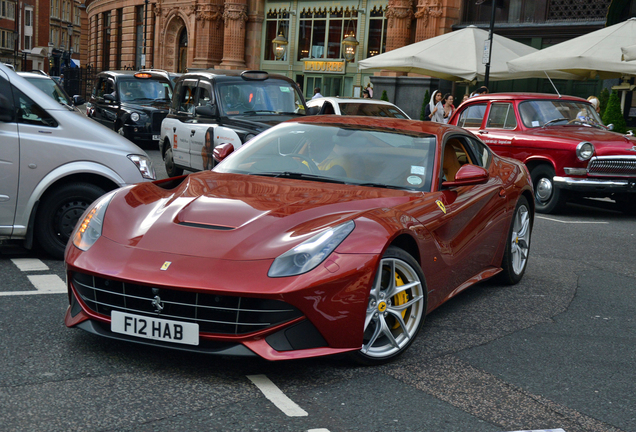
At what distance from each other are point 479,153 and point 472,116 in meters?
6.81

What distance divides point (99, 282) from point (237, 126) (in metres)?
7.19

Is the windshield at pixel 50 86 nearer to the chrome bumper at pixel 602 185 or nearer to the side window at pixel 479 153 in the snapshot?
the chrome bumper at pixel 602 185

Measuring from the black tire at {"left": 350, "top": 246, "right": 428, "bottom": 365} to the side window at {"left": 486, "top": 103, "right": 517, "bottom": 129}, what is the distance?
325 inches

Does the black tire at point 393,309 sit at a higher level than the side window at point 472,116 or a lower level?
lower

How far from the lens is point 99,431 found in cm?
318

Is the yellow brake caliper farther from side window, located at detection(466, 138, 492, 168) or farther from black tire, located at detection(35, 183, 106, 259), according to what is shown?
black tire, located at detection(35, 183, 106, 259)

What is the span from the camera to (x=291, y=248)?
3.87m

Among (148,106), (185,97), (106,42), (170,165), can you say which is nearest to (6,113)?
(185,97)

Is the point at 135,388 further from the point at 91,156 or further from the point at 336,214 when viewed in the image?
the point at 91,156

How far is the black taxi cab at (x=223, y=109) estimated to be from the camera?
11.2 metres

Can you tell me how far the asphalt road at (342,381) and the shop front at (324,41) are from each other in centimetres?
2818

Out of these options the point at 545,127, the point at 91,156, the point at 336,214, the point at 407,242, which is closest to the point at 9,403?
the point at 336,214

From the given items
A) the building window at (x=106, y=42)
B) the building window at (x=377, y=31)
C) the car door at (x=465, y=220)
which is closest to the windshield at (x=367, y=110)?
the car door at (x=465, y=220)

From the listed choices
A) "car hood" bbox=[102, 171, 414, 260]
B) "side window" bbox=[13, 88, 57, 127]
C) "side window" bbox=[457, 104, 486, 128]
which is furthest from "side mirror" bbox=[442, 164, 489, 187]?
"side window" bbox=[457, 104, 486, 128]
